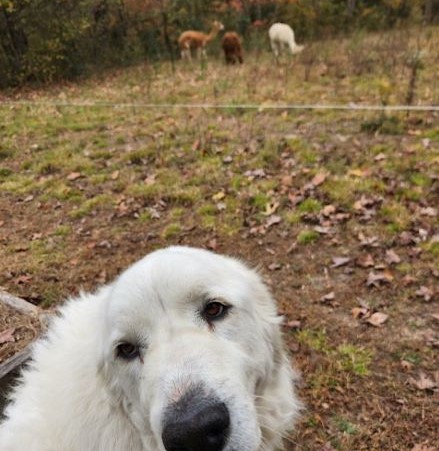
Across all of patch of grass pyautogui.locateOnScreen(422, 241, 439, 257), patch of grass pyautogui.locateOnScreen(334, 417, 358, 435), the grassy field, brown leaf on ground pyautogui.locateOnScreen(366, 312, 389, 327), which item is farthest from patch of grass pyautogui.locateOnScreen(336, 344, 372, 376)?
patch of grass pyautogui.locateOnScreen(422, 241, 439, 257)

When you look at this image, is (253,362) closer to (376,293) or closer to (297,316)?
(297,316)

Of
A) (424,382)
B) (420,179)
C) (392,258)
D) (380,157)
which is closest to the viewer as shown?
(424,382)

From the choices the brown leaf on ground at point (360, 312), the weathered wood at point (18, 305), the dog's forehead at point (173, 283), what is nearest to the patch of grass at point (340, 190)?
the brown leaf on ground at point (360, 312)

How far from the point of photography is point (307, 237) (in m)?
5.04

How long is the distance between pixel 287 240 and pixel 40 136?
6097 millimetres

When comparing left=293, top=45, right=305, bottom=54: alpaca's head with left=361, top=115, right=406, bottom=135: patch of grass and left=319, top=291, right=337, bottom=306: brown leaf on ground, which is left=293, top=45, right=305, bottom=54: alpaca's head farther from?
left=319, top=291, right=337, bottom=306: brown leaf on ground

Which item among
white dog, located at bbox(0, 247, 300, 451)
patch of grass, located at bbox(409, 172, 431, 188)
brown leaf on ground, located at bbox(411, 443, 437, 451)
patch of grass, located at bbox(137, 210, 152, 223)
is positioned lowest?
patch of grass, located at bbox(137, 210, 152, 223)

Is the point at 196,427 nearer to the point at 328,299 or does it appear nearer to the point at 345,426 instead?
the point at 345,426

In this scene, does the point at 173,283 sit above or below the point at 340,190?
above

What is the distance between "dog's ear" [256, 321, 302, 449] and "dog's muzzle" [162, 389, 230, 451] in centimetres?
53

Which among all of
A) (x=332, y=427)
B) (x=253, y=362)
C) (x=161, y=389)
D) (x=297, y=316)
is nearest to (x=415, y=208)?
(x=297, y=316)

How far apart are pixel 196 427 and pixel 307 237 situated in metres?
3.62

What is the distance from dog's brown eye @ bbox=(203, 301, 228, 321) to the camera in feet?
6.83

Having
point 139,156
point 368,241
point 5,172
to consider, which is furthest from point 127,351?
point 5,172
